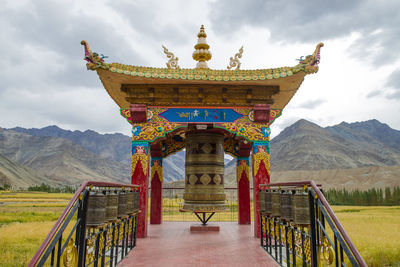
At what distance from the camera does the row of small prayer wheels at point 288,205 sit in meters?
3.54

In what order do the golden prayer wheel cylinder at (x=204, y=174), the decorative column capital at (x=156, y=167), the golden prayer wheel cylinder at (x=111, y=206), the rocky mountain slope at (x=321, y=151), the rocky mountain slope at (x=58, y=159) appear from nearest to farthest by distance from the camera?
1. the golden prayer wheel cylinder at (x=111, y=206)
2. the golden prayer wheel cylinder at (x=204, y=174)
3. the decorative column capital at (x=156, y=167)
4. the rocky mountain slope at (x=321, y=151)
5. the rocky mountain slope at (x=58, y=159)

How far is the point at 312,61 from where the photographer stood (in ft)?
20.1

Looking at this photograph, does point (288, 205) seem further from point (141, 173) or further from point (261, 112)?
point (141, 173)

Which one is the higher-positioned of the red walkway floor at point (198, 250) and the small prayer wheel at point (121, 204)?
the small prayer wheel at point (121, 204)

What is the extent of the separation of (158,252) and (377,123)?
407 ft

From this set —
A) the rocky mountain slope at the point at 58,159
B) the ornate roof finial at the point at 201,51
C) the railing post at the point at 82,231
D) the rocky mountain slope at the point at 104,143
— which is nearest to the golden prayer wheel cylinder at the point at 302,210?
the railing post at the point at 82,231

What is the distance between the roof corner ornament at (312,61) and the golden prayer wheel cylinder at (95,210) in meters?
5.07

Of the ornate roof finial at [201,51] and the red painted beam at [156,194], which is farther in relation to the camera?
the red painted beam at [156,194]

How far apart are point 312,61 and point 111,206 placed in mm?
5059

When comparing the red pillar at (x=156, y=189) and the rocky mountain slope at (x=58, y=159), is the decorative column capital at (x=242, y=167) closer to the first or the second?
the red pillar at (x=156, y=189)

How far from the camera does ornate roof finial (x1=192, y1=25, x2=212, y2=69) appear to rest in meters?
8.23

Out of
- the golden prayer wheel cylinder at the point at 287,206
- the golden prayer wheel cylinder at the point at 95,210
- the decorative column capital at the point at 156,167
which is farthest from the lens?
the decorative column capital at the point at 156,167

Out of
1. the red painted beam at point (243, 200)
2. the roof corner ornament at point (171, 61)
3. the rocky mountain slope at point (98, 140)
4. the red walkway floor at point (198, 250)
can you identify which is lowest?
the red walkway floor at point (198, 250)

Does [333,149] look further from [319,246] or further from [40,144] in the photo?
→ [40,144]
